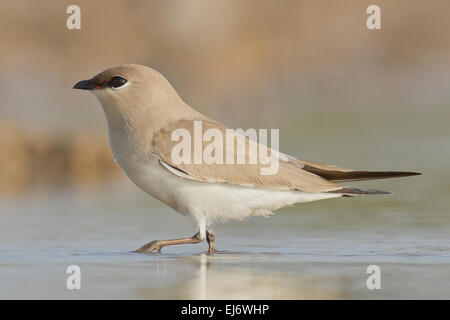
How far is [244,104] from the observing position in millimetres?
18906

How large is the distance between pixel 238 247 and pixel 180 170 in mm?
876

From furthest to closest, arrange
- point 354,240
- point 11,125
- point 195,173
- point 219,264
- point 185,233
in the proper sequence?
point 11,125 → point 185,233 → point 354,240 → point 195,173 → point 219,264

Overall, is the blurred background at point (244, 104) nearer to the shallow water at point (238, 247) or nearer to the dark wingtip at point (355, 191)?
the shallow water at point (238, 247)

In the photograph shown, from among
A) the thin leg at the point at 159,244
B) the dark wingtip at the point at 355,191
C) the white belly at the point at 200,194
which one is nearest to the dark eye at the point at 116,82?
the white belly at the point at 200,194

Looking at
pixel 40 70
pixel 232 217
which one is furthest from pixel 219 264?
pixel 40 70

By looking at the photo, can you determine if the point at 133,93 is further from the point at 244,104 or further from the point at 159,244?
the point at 244,104

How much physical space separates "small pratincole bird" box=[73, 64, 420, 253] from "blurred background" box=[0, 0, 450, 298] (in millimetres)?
402

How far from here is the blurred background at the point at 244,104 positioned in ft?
28.4

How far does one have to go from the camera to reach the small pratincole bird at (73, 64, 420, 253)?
23.8 ft

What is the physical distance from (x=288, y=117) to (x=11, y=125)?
18.1 feet

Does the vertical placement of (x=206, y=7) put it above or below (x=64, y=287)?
above

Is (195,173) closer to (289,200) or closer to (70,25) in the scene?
(289,200)

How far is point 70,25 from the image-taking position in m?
20.5

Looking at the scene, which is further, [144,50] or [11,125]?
[144,50]
